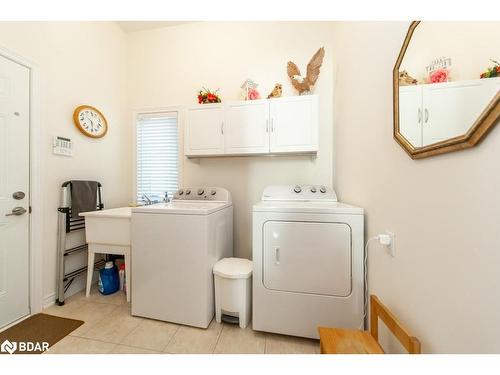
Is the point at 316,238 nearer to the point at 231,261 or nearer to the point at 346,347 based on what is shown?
the point at 346,347

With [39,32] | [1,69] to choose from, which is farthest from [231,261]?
[39,32]

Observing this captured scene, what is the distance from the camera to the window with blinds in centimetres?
264

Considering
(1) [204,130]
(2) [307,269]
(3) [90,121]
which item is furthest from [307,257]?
(3) [90,121]

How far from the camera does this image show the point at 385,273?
114 cm

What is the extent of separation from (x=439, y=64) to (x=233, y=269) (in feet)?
5.47

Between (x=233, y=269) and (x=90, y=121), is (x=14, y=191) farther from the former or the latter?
(x=233, y=269)

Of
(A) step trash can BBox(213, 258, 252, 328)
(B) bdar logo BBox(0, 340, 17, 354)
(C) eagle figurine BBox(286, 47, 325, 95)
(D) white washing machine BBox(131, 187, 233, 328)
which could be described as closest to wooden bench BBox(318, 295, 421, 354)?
(A) step trash can BBox(213, 258, 252, 328)

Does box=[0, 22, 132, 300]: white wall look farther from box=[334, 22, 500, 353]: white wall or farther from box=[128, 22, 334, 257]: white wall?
box=[334, 22, 500, 353]: white wall

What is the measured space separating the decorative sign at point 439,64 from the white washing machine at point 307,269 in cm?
85

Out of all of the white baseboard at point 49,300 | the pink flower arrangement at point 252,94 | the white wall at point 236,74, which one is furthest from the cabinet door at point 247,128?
the white baseboard at point 49,300

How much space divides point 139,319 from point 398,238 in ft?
6.62

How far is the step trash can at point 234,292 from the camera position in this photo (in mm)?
1630

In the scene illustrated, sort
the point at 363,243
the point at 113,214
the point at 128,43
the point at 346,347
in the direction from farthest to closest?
the point at 128,43
the point at 113,214
the point at 363,243
the point at 346,347

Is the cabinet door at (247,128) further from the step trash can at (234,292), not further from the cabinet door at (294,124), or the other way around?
the step trash can at (234,292)
